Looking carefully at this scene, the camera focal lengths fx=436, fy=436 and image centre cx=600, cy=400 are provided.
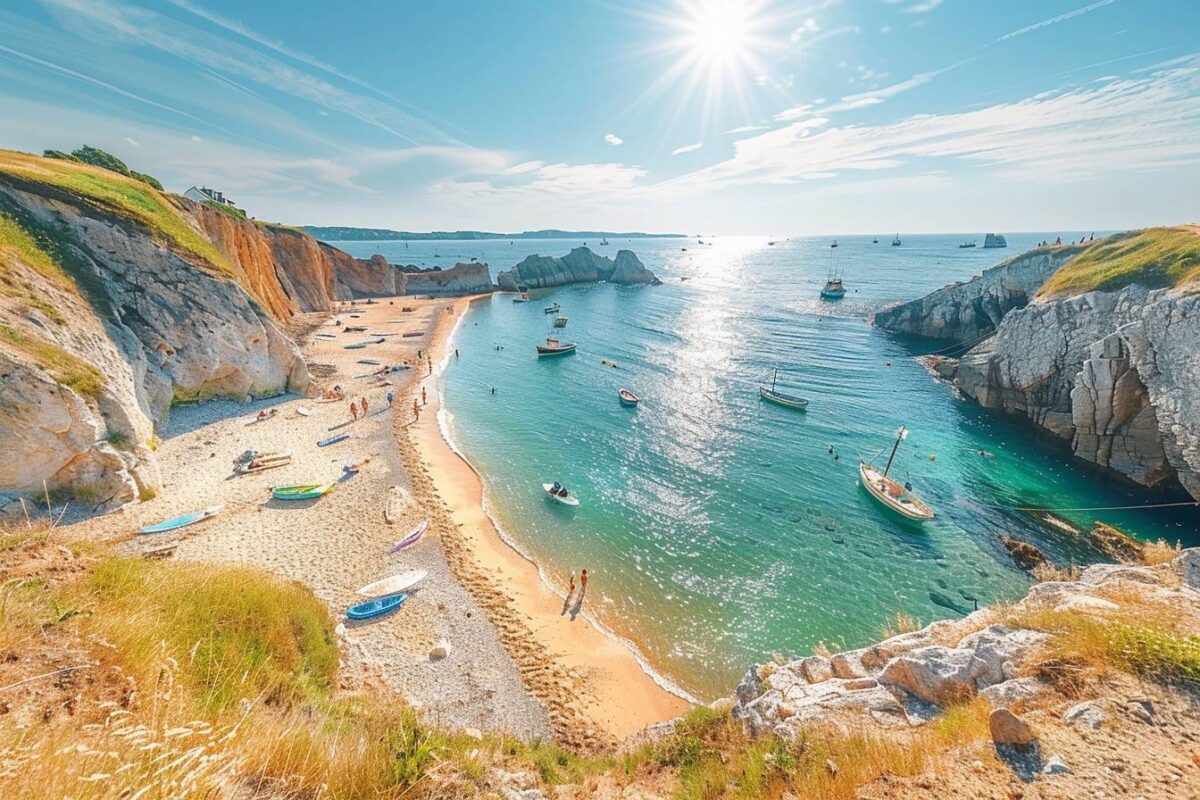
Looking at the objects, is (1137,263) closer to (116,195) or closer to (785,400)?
(785,400)

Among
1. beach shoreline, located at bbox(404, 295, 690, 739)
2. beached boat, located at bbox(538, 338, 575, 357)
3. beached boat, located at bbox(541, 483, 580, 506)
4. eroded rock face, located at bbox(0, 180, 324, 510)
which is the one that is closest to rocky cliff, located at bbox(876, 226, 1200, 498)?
beach shoreline, located at bbox(404, 295, 690, 739)

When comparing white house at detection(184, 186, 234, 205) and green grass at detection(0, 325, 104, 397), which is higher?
white house at detection(184, 186, 234, 205)

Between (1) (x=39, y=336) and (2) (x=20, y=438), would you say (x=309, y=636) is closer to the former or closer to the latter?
(2) (x=20, y=438)

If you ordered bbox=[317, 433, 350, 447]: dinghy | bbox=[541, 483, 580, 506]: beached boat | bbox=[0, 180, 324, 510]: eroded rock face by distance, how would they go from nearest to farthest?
bbox=[0, 180, 324, 510]: eroded rock face, bbox=[541, 483, 580, 506]: beached boat, bbox=[317, 433, 350, 447]: dinghy

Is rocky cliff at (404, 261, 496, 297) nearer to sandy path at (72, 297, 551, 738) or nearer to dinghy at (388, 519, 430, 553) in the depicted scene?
sandy path at (72, 297, 551, 738)

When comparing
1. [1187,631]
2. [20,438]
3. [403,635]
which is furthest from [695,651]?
[20,438]

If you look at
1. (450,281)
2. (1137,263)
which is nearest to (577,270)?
(450,281)

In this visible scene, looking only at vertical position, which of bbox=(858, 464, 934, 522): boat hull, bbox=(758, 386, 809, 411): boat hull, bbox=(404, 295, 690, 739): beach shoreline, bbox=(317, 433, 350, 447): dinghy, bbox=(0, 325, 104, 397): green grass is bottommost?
bbox=(404, 295, 690, 739): beach shoreline

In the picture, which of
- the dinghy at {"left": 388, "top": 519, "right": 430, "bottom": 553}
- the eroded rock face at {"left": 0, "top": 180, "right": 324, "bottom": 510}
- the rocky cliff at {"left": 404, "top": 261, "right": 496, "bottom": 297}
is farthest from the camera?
the rocky cliff at {"left": 404, "top": 261, "right": 496, "bottom": 297}
